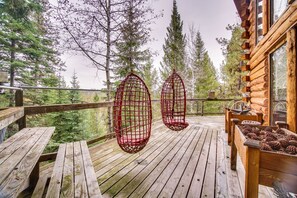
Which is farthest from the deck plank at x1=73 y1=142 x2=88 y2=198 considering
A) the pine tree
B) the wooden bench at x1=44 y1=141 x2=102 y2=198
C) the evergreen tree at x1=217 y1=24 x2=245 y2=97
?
the evergreen tree at x1=217 y1=24 x2=245 y2=97

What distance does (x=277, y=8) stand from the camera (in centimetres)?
235

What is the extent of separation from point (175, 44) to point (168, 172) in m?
11.2

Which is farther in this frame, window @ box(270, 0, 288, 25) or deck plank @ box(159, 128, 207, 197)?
window @ box(270, 0, 288, 25)

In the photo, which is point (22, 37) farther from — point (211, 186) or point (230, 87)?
point (230, 87)

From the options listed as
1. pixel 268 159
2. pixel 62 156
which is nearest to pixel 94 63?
pixel 62 156

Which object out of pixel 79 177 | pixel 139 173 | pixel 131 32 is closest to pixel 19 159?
pixel 79 177

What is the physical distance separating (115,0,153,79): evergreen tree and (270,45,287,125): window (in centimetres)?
370

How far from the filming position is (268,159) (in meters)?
0.99

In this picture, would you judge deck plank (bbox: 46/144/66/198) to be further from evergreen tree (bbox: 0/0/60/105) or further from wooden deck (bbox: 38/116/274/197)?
evergreen tree (bbox: 0/0/60/105)

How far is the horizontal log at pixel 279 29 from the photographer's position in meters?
1.78

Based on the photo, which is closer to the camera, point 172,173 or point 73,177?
point 73,177

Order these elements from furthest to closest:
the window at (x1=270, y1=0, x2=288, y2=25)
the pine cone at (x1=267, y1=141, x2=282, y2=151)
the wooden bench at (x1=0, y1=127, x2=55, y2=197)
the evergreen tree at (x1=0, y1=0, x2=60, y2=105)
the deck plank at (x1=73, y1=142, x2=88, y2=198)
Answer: the evergreen tree at (x1=0, y1=0, x2=60, y2=105)
the window at (x1=270, y1=0, x2=288, y2=25)
the pine cone at (x1=267, y1=141, x2=282, y2=151)
the deck plank at (x1=73, y1=142, x2=88, y2=198)
the wooden bench at (x1=0, y1=127, x2=55, y2=197)

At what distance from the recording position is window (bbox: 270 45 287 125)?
7.14ft

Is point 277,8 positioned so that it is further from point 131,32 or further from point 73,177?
point 131,32
